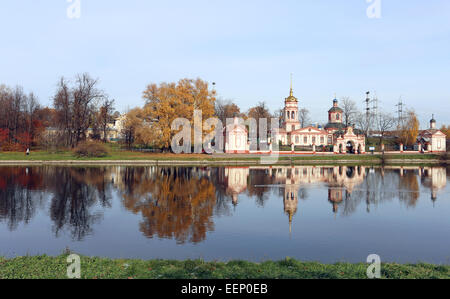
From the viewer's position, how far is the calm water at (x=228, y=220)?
11.7 meters

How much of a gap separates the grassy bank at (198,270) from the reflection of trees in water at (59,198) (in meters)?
4.78

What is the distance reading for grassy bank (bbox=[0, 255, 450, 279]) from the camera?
311 inches

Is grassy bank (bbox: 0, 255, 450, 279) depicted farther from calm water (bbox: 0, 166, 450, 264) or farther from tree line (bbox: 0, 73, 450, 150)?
tree line (bbox: 0, 73, 450, 150)

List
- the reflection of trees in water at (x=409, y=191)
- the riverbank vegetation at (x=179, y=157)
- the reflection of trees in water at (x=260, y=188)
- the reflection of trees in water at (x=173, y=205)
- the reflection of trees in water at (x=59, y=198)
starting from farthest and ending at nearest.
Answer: the riverbank vegetation at (x=179, y=157), the reflection of trees in water at (x=260, y=188), the reflection of trees in water at (x=409, y=191), the reflection of trees in water at (x=59, y=198), the reflection of trees in water at (x=173, y=205)

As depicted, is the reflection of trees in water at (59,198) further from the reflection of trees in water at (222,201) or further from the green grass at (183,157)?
the green grass at (183,157)

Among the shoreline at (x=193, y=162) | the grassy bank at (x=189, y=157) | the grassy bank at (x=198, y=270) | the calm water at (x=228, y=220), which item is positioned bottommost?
the calm water at (x=228, y=220)

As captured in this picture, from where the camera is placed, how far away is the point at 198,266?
8711 mm

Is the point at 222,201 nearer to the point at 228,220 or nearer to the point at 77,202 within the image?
the point at 228,220

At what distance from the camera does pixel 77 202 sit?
66.9 feet

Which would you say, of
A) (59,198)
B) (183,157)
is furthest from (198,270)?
(183,157)

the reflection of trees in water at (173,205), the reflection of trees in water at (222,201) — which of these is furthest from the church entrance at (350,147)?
the reflection of trees in water at (222,201)
